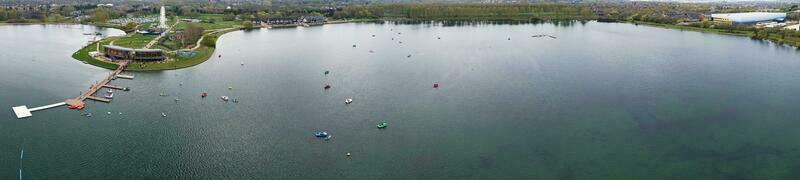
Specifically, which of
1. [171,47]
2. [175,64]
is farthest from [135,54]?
[171,47]

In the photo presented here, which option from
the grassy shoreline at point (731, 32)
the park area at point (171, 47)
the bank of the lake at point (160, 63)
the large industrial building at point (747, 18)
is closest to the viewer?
the bank of the lake at point (160, 63)

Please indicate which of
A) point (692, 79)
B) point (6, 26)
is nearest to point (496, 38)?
point (692, 79)

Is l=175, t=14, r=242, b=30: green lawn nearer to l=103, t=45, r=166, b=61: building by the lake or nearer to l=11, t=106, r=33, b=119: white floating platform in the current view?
l=103, t=45, r=166, b=61: building by the lake

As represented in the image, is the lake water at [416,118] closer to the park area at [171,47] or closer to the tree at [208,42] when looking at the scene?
the park area at [171,47]

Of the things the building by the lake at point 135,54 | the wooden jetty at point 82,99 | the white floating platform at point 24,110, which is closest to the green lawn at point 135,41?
the building by the lake at point 135,54

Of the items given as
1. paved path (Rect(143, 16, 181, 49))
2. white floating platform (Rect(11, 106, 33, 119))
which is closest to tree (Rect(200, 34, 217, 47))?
paved path (Rect(143, 16, 181, 49))
